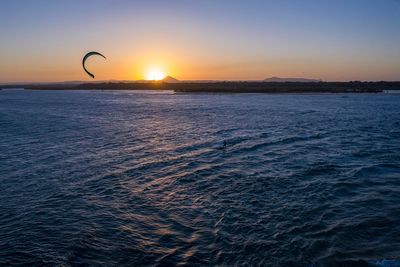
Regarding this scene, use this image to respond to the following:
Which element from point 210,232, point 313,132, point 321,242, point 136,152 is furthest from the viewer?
point 313,132

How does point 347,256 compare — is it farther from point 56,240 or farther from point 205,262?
→ point 56,240

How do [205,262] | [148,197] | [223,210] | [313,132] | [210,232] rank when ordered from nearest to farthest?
[205,262] → [210,232] → [223,210] → [148,197] → [313,132]

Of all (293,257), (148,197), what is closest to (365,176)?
(293,257)

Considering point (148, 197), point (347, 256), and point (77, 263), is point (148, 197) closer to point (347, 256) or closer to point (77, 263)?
point (77, 263)

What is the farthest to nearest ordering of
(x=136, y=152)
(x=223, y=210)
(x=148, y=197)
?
(x=136, y=152) → (x=148, y=197) → (x=223, y=210)

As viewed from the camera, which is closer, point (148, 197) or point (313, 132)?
point (148, 197)

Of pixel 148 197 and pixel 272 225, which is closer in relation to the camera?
pixel 272 225

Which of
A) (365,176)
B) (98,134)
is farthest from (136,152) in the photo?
(365,176)

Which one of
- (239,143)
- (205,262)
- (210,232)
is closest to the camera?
(205,262)
